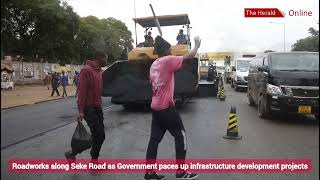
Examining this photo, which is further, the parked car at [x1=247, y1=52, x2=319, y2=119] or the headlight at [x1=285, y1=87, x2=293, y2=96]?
the headlight at [x1=285, y1=87, x2=293, y2=96]

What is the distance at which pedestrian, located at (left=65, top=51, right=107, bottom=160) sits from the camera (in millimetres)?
5340

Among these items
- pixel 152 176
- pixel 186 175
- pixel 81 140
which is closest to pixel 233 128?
pixel 186 175

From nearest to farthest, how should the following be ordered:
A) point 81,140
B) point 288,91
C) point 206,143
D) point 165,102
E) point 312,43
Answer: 1. point 165,102
2. point 81,140
3. point 206,143
4. point 288,91
5. point 312,43

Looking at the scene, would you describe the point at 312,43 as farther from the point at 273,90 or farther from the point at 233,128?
the point at 233,128

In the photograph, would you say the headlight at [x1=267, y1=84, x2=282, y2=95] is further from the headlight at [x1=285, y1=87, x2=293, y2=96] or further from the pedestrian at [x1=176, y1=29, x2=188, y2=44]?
the pedestrian at [x1=176, y1=29, x2=188, y2=44]

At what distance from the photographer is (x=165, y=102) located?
16.0 ft

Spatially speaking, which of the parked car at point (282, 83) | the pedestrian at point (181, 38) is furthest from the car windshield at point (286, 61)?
the pedestrian at point (181, 38)

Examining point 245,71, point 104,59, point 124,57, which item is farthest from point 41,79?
point 104,59

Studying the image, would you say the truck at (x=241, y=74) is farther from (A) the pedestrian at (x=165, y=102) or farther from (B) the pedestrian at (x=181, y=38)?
(A) the pedestrian at (x=165, y=102)

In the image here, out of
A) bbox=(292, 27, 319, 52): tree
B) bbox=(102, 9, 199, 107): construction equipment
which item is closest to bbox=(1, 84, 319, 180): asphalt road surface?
bbox=(292, 27, 319, 52): tree
